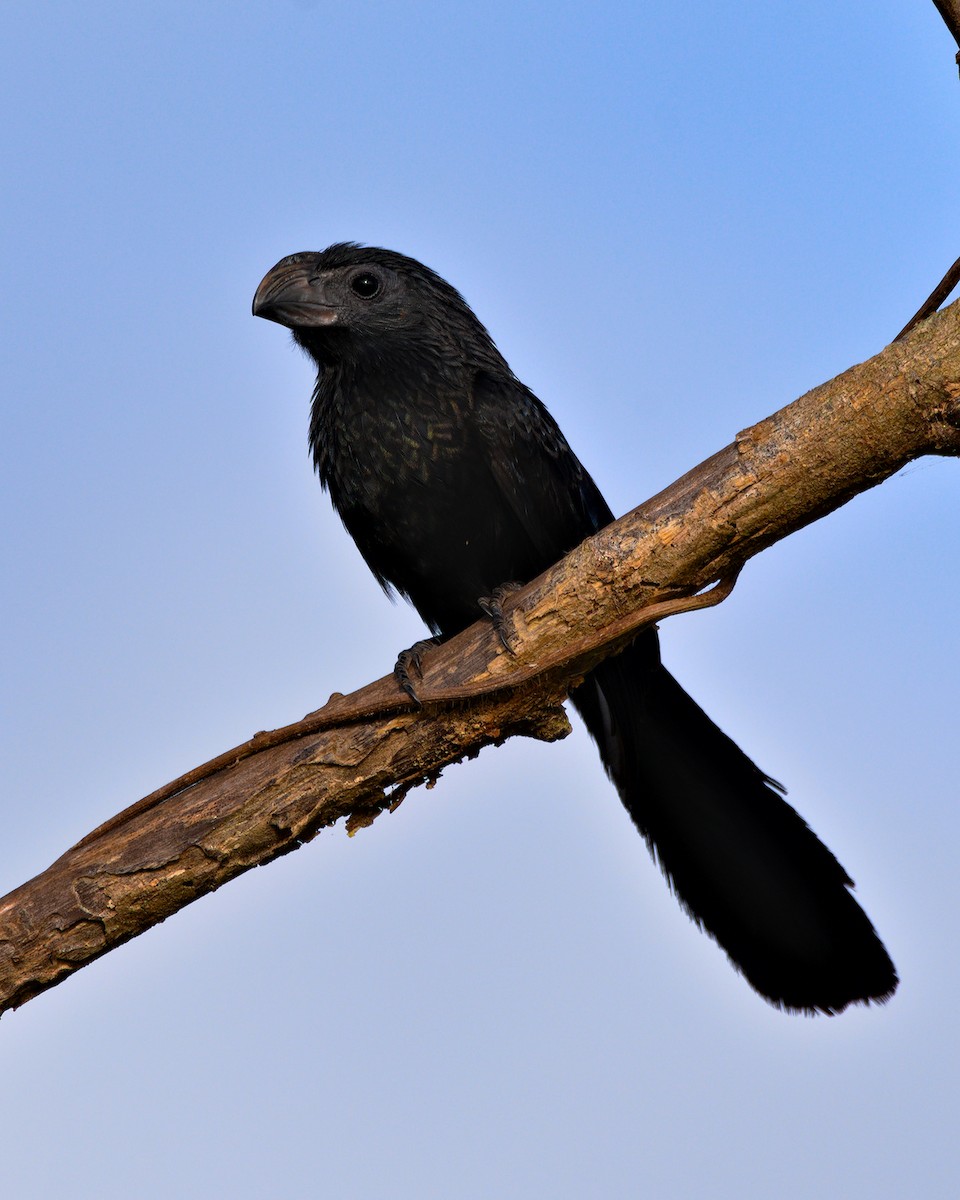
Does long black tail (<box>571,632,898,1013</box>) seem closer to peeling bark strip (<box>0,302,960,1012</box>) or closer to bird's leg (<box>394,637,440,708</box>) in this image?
peeling bark strip (<box>0,302,960,1012</box>)

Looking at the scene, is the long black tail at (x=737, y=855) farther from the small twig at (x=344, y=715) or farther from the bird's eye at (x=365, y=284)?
the bird's eye at (x=365, y=284)

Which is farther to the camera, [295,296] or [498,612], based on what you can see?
[295,296]

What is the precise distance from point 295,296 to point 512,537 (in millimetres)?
1101

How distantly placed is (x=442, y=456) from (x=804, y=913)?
5.35ft

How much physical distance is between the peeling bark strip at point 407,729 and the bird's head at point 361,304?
1278 millimetres

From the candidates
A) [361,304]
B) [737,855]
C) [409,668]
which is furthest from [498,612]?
[361,304]

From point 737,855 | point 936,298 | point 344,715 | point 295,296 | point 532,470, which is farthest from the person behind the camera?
point 295,296

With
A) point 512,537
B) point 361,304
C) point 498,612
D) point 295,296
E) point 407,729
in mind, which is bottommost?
point 407,729

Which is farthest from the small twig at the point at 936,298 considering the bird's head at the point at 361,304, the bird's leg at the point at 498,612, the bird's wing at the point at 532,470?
the bird's head at the point at 361,304

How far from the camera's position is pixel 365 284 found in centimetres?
383

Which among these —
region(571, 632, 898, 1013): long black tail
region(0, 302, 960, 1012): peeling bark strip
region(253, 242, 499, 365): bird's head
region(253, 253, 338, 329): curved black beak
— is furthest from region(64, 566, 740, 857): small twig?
region(253, 253, 338, 329): curved black beak

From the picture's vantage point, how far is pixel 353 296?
12.5 ft

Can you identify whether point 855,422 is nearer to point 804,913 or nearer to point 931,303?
point 931,303

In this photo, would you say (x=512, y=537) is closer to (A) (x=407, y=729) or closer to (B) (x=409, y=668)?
(B) (x=409, y=668)
